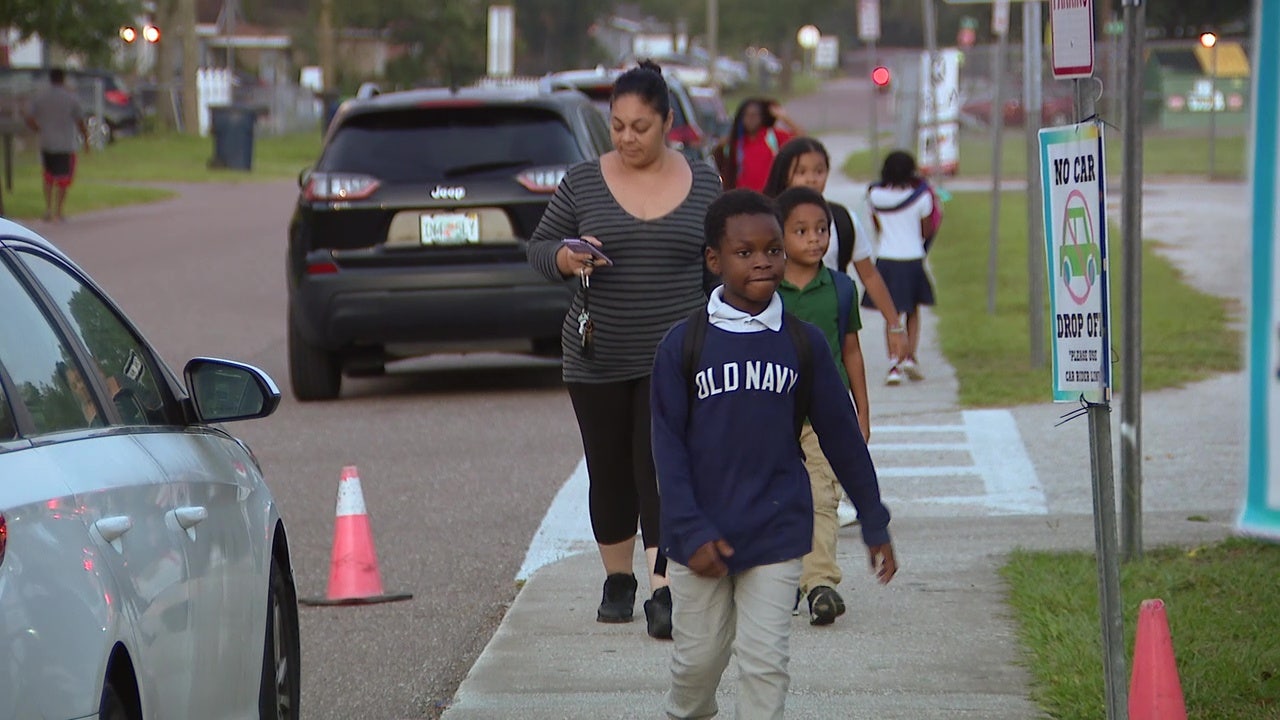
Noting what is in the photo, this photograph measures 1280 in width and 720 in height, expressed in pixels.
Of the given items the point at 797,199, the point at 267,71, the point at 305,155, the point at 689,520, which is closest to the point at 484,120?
the point at 797,199

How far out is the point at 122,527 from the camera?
12.1 feet

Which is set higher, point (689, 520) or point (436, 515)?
point (689, 520)

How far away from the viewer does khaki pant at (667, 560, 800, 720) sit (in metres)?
4.64

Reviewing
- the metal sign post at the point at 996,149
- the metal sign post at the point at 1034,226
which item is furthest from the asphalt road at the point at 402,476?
the metal sign post at the point at 996,149

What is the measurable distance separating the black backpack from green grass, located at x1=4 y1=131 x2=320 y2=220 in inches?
884

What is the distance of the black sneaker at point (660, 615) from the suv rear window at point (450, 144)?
17.9 feet

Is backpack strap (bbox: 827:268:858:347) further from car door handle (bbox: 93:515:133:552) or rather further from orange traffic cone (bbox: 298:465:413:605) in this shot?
car door handle (bbox: 93:515:133:552)

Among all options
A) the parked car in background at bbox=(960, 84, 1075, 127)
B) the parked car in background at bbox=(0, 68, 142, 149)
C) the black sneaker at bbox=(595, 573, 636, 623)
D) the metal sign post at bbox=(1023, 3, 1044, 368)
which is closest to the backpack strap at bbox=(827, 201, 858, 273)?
the black sneaker at bbox=(595, 573, 636, 623)

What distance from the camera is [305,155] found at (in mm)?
48844

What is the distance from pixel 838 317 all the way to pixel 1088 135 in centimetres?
215

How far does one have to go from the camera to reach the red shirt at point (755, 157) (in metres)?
13.6

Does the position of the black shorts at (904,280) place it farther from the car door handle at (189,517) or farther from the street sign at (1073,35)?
the car door handle at (189,517)

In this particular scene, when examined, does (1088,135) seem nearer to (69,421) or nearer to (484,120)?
(69,421)

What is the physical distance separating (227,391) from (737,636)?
1320mm
